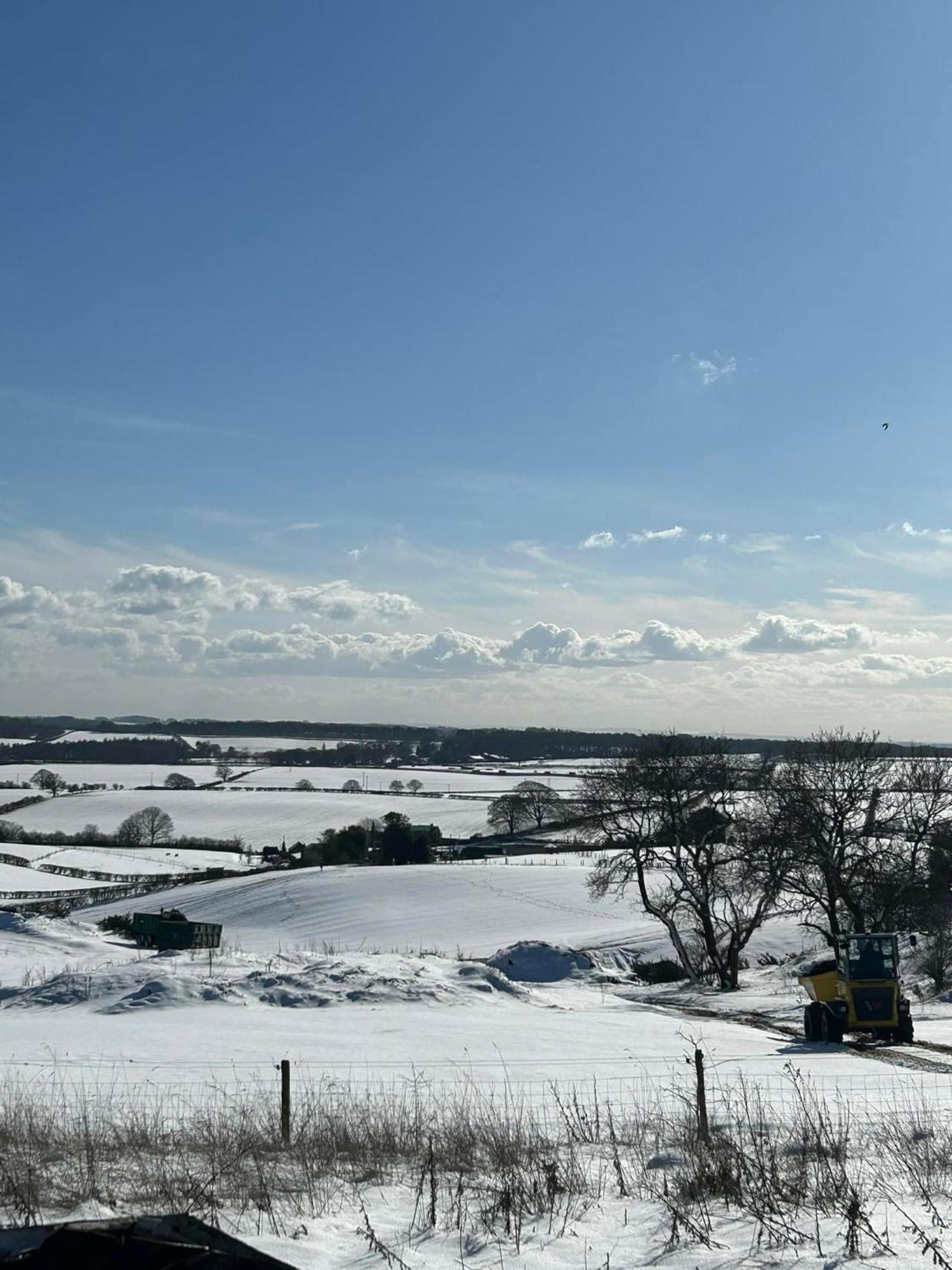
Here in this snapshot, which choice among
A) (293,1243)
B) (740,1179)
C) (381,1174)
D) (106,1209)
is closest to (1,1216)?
(106,1209)

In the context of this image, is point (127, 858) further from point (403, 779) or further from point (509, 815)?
point (403, 779)

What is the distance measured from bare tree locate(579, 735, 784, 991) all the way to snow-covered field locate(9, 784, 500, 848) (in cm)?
5643

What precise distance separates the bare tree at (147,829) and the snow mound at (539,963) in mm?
65103

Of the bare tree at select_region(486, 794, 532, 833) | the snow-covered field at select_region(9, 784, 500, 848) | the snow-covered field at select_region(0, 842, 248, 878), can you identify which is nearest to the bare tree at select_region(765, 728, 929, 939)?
the snow-covered field at select_region(0, 842, 248, 878)

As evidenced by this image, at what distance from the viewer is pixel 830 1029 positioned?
76.9 feet

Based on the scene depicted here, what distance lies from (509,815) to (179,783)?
193ft

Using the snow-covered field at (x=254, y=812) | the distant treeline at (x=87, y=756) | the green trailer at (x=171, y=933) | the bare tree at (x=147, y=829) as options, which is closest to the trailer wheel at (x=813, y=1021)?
the green trailer at (x=171, y=933)

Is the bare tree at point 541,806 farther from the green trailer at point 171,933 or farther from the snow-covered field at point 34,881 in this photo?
the green trailer at point 171,933

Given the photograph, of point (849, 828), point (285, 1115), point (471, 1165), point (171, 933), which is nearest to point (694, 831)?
point (849, 828)

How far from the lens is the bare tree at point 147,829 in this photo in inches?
3883

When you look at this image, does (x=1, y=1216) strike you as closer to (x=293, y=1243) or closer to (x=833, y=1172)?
(x=293, y=1243)

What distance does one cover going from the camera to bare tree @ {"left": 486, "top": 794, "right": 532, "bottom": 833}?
97.4 m

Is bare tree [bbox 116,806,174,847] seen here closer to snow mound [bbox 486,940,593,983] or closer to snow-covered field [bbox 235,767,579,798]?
snow-covered field [bbox 235,767,579,798]

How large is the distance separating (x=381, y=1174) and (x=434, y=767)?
6916 inches
